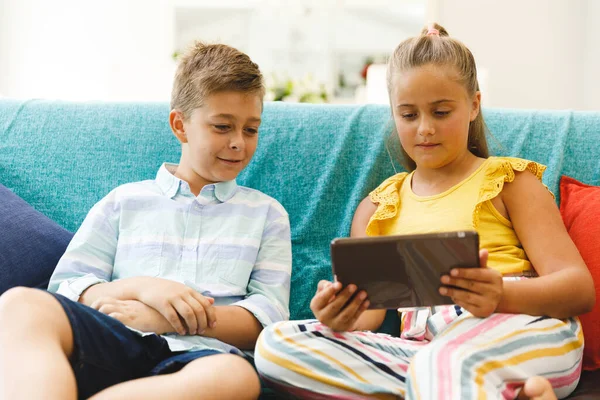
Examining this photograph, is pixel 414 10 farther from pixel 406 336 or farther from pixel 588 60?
pixel 406 336

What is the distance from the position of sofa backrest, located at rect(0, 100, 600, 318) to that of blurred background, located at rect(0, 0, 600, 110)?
245 cm

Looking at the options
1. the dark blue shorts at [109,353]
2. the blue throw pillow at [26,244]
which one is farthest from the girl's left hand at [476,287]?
the blue throw pillow at [26,244]

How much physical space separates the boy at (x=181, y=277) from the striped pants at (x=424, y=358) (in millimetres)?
74

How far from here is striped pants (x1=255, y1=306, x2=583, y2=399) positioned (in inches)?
42.2

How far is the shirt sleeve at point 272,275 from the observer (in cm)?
135

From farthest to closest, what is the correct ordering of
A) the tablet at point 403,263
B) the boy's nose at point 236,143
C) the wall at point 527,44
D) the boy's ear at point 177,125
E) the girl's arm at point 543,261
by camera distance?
1. the wall at point 527,44
2. the boy's ear at point 177,125
3. the boy's nose at point 236,143
4. the girl's arm at point 543,261
5. the tablet at point 403,263

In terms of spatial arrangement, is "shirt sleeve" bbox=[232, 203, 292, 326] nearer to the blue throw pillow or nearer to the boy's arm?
the boy's arm

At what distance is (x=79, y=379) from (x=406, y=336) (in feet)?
2.01

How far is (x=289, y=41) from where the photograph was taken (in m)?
4.27

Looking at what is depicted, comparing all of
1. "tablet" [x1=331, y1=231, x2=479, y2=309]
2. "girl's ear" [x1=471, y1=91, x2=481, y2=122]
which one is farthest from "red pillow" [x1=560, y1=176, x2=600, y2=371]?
"tablet" [x1=331, y1=231, x2=479, y2=309]

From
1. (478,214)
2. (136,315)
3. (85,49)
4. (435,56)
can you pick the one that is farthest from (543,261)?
(85,49)

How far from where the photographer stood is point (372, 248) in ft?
3.44

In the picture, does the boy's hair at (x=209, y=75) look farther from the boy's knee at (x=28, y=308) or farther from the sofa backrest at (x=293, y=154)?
the boy's knee at (x=28, y=308)

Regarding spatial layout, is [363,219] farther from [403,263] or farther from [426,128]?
[403,263]
